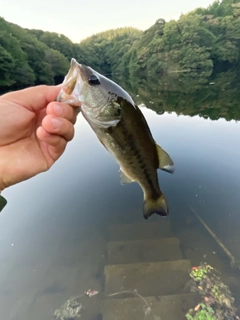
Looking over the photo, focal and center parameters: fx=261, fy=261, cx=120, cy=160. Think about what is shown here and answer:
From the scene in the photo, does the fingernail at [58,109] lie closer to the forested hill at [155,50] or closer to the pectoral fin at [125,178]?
the pectoral fin at [125,178]

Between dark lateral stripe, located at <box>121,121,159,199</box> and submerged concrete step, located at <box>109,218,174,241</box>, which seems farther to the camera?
submerged concrete step, located at <box>109,218,174,241</box>

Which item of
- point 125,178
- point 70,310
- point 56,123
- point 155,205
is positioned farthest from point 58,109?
point 70,310

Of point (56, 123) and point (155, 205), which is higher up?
point (56, 123)

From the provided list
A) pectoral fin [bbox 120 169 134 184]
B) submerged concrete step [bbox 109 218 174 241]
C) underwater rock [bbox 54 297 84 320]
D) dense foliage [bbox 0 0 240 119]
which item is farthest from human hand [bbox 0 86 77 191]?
dense foliage [bbox 0 0 240 119]

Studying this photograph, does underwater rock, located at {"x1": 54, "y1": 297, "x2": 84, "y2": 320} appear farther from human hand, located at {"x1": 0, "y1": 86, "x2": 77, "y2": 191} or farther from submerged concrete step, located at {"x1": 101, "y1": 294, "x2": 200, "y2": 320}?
human hand, located at {"x1": 0, "y1": 86, "x2": 77, "y2": 191}

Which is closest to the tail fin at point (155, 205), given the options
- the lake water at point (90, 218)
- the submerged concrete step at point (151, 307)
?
the submerged concrete step at point (151, 307)

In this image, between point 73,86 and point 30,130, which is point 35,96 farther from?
point 73,86

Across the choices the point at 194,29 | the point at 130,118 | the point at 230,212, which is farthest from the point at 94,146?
the point at 194,29

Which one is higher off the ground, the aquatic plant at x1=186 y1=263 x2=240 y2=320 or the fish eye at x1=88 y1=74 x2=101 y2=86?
the fish eye at x1=88 y1=74 x2=101 y2=86
